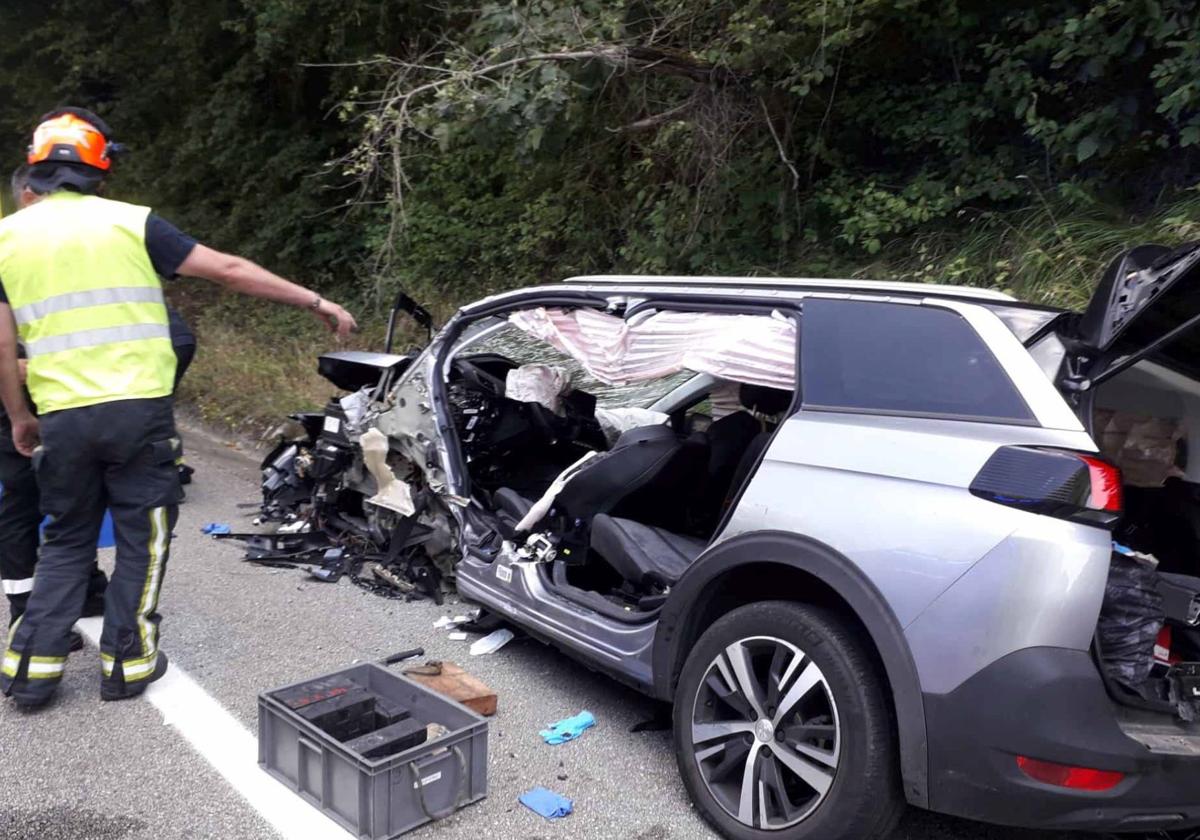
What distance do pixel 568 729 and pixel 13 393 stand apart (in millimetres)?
2504

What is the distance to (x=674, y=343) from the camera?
12.3 ft

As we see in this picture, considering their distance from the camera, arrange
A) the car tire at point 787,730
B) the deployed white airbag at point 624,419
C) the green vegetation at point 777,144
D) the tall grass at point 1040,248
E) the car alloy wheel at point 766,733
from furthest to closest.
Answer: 1. the green vegetation at point 777,144
2. the tall grass at point 1040,248
3. the deployed white airbag at point 624,419
4. the car alloy wheel at point 766,733
5. the car tire at point 787,730

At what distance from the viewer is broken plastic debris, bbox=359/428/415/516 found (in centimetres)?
531

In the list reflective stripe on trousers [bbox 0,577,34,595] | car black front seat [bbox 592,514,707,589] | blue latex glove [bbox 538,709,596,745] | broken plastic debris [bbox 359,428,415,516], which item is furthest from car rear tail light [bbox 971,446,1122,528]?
reflective stripe on trousers [bbox 0,577,34,595]

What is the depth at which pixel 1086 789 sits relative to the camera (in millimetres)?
2469

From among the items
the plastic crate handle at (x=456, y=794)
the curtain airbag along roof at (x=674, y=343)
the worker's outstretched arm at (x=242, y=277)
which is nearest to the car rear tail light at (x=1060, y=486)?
the curtain airbag along roof at (x=674, y=343)

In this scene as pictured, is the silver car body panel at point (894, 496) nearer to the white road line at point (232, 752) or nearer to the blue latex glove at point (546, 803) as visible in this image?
the blue latex glove at point (546, 803)

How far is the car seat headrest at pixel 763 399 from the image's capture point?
13.8 feet

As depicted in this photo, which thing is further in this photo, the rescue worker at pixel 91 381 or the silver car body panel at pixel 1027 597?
the rescue worker at pixel 91 381

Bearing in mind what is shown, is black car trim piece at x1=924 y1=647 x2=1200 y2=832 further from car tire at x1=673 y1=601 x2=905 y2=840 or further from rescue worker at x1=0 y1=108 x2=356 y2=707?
rescue worker at x1=0 y1=108 x2=356 y2=707

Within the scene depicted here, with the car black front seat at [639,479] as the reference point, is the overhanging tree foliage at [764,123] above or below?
above

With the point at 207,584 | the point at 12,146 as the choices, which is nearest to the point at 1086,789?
the point at 207,584

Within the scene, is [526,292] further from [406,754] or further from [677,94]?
[677,94]

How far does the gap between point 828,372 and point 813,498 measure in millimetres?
427
